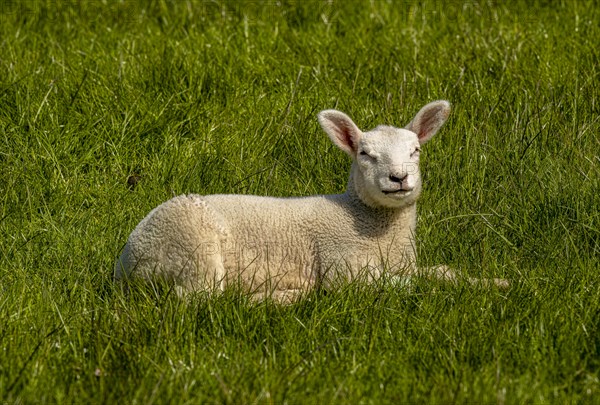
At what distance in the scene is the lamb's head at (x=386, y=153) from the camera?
17.3ft

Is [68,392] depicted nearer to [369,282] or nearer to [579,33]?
[369,282]

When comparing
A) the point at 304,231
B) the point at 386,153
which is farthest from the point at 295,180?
the point at 386,153

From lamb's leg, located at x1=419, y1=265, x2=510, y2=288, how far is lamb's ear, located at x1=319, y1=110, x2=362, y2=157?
72 centimetres

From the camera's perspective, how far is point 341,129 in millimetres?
5609

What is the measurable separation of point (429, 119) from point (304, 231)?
0.82m

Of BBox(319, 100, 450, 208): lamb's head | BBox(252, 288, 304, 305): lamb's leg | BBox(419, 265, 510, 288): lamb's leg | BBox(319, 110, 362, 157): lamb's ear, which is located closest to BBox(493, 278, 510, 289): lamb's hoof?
BBox(419, 265, 510, 288): lamb's leg

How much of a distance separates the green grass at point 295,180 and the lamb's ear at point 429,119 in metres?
0.44

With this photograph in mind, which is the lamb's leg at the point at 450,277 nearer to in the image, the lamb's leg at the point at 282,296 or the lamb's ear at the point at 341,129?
the lamb's leg at the point at 282,296

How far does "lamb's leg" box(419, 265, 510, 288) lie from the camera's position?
4.96m

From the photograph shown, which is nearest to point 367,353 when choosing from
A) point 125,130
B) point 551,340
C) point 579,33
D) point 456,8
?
point 551,340

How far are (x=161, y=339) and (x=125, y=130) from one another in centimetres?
253

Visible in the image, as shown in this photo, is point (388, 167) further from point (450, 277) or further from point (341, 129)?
point (450, 277)

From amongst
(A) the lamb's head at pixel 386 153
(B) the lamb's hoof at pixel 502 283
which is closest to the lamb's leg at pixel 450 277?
(B) the lamb's hoof at pixel 502 283

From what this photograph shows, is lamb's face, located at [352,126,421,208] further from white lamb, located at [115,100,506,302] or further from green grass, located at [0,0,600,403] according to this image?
green grass, located at [0,0,600,403]
